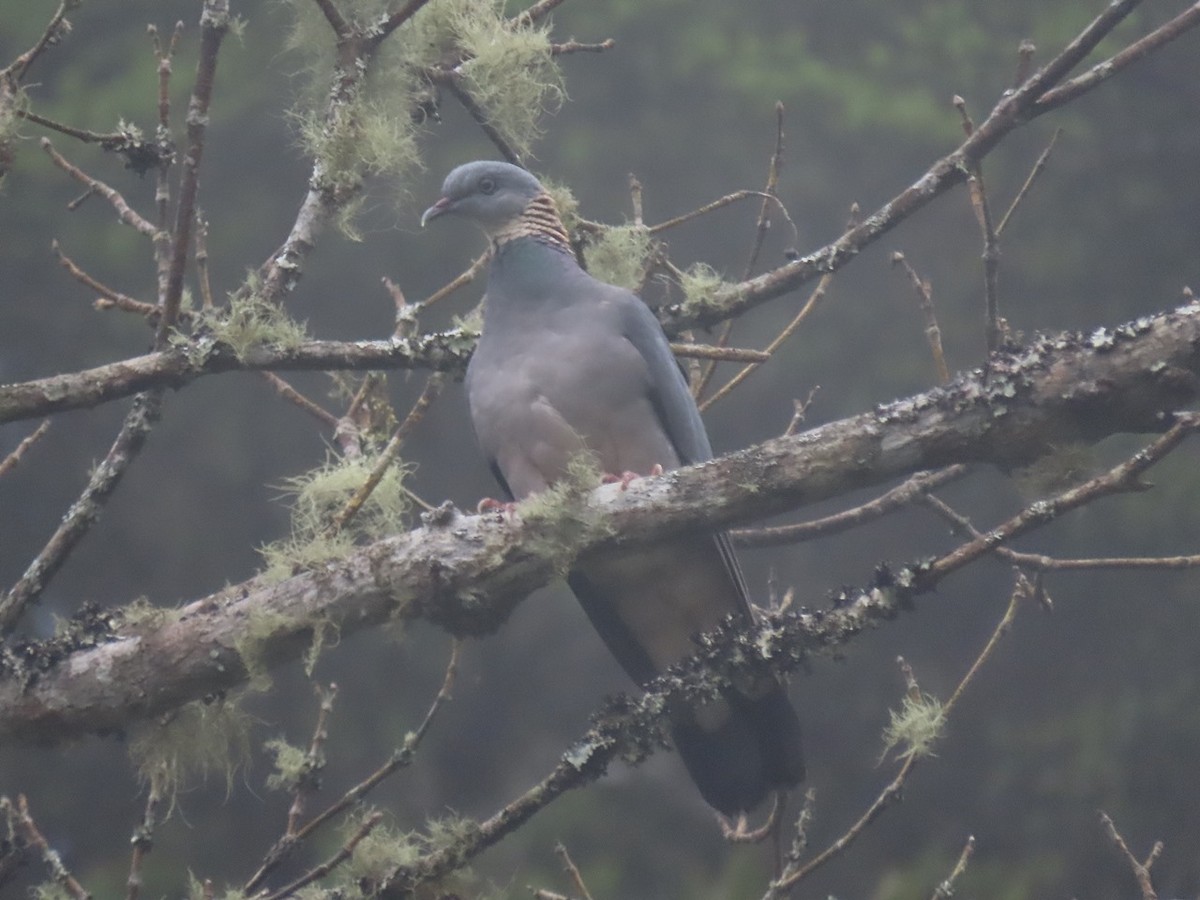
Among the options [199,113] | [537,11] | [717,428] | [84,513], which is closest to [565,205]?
[537,11]

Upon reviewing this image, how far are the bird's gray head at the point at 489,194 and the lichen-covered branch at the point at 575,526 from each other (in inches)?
42.4

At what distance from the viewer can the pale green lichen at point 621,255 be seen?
2.66 metres

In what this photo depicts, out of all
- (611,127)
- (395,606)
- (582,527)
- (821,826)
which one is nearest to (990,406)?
(582,527)

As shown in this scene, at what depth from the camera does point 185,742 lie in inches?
82.8

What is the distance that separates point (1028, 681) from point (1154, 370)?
2623 mm

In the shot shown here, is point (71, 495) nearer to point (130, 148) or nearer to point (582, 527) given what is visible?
point (130, 148)

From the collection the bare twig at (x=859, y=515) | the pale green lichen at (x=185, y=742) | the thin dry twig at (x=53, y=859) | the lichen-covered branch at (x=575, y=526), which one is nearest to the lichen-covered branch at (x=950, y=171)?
the bare twig at (x=859, y=515)

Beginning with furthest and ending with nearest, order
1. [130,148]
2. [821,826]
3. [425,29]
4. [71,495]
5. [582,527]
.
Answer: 1. [71,495]
2. [821,826]
3. [425,29]
4. [130,148]
5. [582,527]

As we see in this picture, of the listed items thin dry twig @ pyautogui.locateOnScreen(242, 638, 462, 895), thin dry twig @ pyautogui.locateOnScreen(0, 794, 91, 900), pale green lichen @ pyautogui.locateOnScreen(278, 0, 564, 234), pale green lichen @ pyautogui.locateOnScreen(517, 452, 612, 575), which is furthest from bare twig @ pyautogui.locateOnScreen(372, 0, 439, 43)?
thin dry twig @ pyautogui.locateOnScreen(0, 794, 91, 900)

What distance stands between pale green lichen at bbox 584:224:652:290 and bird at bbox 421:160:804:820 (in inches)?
1.8

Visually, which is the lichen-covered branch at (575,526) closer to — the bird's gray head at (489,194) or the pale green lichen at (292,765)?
the pale green lichen at (292,765)

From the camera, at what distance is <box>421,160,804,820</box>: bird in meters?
2.47

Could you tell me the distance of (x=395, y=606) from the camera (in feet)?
6.41

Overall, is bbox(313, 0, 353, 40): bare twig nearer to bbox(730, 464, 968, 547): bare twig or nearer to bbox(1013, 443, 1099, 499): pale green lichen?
bbox(730, 464, 968, 547): bare twig
